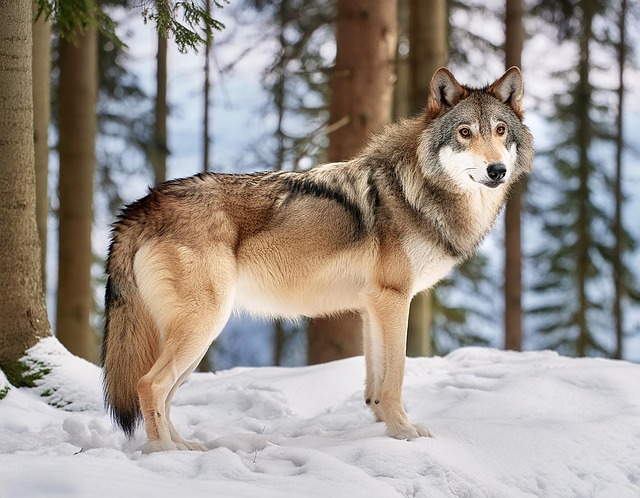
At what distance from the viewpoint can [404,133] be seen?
521 centimetres

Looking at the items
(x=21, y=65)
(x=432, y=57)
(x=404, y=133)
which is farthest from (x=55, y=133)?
(x=404, y=133)

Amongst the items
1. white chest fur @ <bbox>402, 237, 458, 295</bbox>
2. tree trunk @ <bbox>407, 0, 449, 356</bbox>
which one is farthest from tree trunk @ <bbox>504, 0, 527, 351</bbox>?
white chest fur @ <bbox>402, 237, 458, 295</bbox>

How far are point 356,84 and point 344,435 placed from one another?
175 inches

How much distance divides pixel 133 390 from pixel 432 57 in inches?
250

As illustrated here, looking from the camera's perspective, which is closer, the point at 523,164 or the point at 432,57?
the point at 523,164

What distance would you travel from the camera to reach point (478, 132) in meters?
4.66

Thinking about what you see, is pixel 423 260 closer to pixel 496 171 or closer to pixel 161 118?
pixel 496 171

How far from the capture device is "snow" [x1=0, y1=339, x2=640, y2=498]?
3.34m

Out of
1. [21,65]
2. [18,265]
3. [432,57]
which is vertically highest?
[432,57]

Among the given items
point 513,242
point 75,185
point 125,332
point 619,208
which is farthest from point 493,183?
point 619,208

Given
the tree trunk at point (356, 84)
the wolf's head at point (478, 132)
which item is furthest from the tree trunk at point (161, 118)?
the wolf's head at point (478, 132)

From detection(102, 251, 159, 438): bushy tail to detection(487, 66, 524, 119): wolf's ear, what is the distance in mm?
2592

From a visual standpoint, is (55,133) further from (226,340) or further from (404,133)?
(404,133)

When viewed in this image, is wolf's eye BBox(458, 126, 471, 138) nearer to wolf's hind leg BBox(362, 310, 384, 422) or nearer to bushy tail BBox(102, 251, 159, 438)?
wolf's hind leg BBox(362, 310, 384, 422)
